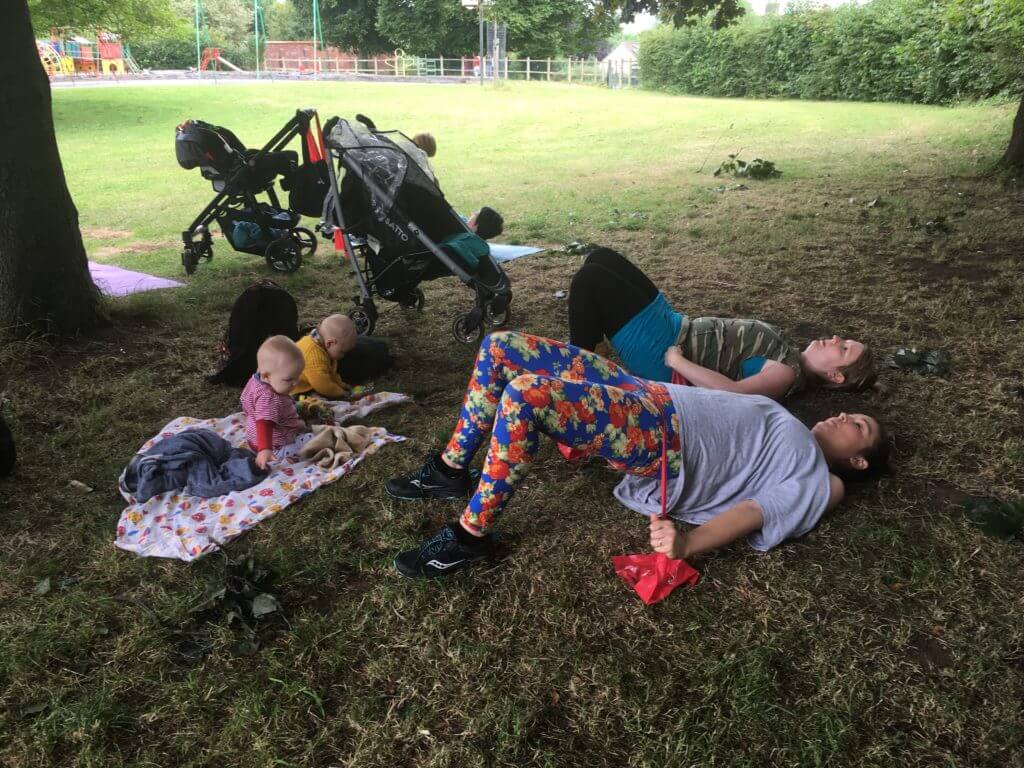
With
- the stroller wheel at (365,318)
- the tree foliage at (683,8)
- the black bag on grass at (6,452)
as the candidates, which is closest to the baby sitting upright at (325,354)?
the stroller wheel at (365,318)

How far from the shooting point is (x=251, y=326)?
148 inches

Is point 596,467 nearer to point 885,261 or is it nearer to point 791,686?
point 791,686

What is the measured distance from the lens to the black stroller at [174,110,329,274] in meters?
5.84

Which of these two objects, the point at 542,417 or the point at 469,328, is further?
the point at 469,328

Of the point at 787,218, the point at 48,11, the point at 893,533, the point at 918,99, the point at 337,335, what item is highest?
the point at 48,11

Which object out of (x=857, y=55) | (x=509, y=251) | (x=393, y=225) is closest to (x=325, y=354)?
(x=393, y=225)

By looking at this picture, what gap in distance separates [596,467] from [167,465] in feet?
5.90

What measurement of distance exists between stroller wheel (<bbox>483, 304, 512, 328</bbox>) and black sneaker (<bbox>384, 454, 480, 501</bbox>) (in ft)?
6.37

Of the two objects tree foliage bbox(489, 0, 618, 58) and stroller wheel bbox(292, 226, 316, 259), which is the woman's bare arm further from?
tree foliage bbox(489, 0, 618, 58)

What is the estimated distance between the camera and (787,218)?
7.59 m

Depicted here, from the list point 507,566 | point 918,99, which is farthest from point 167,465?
point 918,99

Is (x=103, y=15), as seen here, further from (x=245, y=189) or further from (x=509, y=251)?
(x=509, y=251)

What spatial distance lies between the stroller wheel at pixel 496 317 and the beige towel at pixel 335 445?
1.60 m

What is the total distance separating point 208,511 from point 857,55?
1028 inches
